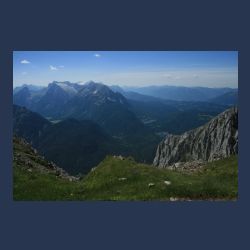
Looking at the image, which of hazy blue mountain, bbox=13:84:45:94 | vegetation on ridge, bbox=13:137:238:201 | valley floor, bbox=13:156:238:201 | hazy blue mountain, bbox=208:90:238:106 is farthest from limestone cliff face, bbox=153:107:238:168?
hazy blue mountain, bbox=13:84:45:94

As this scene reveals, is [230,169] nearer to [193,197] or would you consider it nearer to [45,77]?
[193,197]

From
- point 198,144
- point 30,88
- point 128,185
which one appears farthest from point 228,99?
point 198,144

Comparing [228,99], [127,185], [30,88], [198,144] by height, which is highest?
[30,88]

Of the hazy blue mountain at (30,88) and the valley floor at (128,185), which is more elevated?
the hazy blue mountain at (30,88)

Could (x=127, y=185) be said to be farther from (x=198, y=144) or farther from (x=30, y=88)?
(x=198, y=144)

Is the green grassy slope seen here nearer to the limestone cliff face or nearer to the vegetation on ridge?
the vegetation on ridge

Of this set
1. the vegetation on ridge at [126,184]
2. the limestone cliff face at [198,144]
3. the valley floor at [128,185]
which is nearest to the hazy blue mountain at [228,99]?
the limestone cliff face at [198,144]

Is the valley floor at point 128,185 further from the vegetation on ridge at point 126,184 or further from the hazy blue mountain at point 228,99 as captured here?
the hazy blue mountain at point 228,99
